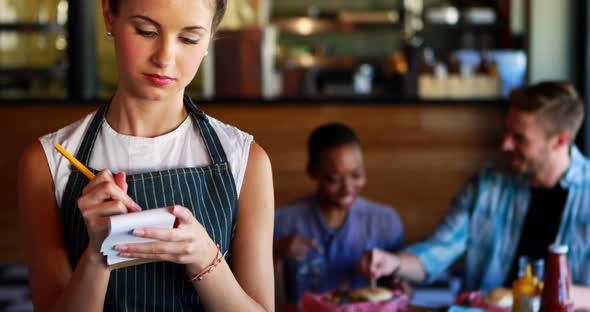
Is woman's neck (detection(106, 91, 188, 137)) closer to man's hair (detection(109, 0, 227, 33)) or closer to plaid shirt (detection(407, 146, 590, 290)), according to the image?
man's hair (detection(109, 0, 227, 33))

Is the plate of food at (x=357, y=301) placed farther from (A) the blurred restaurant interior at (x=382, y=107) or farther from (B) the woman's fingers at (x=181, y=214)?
(A) the blurred restaurant interior at (x=382, y=107)

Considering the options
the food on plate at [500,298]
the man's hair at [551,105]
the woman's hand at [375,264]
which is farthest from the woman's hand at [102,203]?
the man's hair at [551,105]

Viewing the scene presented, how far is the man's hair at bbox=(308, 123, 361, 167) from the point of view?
2.93 m

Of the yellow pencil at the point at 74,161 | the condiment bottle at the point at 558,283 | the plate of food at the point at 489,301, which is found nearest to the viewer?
the yellow pencil at the point at 74,161

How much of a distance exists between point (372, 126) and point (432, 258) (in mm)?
1849

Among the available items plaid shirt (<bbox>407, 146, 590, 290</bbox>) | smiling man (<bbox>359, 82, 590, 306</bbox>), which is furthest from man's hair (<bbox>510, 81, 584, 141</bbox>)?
plaid shirt (<bbox>407, 146, 590, 290</bbox>)

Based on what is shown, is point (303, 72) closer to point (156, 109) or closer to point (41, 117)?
point (41, 117)

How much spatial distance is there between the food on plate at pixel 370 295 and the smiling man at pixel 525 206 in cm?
42

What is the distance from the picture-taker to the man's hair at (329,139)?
9.61ft

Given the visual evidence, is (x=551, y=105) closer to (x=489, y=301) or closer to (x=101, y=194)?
(x=489, y=301)

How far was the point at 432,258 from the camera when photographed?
2836 mm

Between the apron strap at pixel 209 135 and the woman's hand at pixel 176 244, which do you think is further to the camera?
the apron strap at pixel 209 135

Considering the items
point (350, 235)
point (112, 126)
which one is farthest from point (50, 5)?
point (112, 126)

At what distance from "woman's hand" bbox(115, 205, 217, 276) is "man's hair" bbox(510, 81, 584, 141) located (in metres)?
1.88
